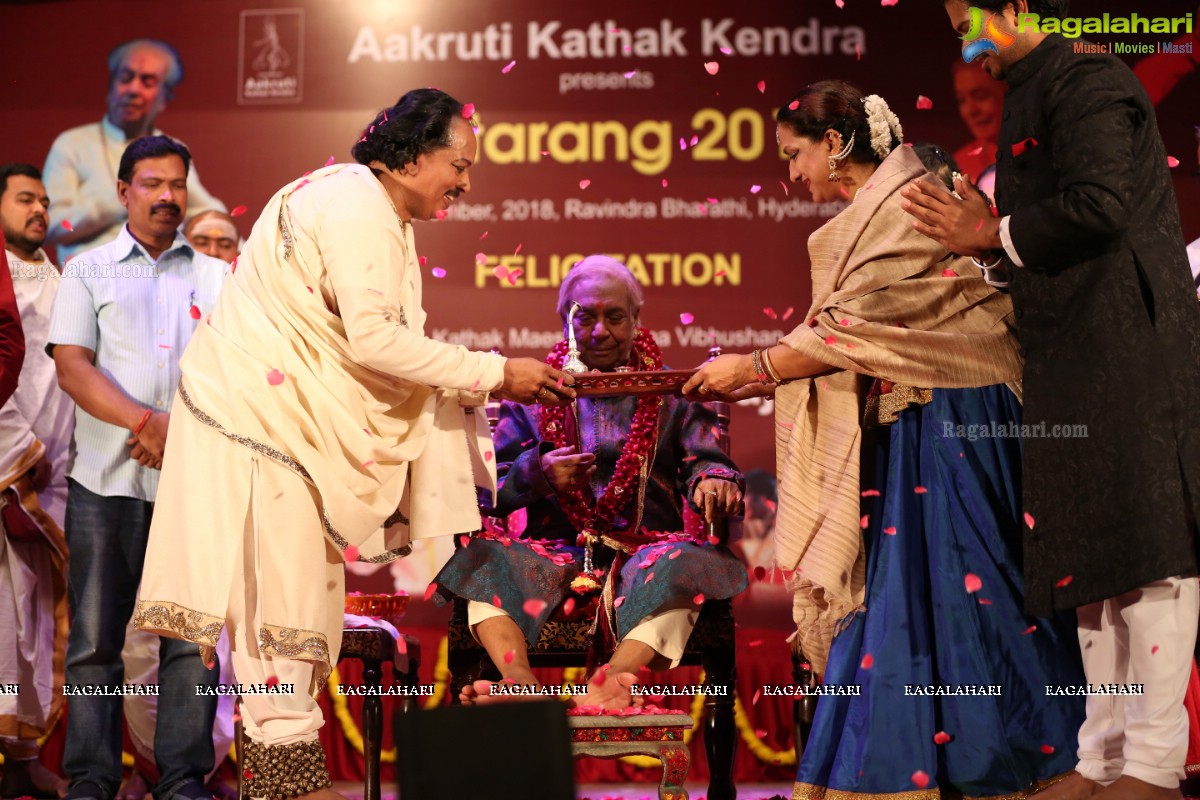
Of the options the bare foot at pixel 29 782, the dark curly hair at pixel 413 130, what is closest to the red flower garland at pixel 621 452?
the dark curly hair at pixel 413 130

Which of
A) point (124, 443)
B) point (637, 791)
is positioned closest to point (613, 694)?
point (637, 791)

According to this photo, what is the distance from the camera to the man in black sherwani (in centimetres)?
274

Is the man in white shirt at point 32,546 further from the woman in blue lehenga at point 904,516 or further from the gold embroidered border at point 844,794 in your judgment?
the gold embroidered border at point 844,794

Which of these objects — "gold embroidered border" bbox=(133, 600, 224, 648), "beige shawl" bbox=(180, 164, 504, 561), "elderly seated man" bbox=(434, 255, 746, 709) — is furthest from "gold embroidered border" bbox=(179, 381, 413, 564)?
"elderly seated man" bbox=(434, 255, 746, 709)

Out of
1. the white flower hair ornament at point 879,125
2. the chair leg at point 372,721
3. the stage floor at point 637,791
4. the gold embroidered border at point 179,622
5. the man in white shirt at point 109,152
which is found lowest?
the stage floor at point 637,791

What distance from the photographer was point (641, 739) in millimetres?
3160

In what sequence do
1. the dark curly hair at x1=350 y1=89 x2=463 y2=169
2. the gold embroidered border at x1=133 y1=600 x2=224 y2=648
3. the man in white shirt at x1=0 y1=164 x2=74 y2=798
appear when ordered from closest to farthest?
1. the gold embroidered border at x1=133 y1=600 x2=224 y2=648
2. the dark curly hair at x1=350 y1=89 x2=463 y2=169
3. the man in white shirt at x1=0 y1=164 x2=74 y2=798

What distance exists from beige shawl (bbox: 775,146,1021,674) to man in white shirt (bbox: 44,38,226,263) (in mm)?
3399

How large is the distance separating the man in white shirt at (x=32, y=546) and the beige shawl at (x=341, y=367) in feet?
5.38

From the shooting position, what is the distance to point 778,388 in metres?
3.46

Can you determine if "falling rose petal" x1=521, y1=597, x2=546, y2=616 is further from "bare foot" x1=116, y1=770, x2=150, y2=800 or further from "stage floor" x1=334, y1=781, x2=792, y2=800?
"bare foot" x1=116, y1=770, x2=150, y2=800

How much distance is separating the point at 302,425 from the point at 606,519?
1.14 m

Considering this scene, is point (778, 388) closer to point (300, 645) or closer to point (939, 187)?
point (939, 187)

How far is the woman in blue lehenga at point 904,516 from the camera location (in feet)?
9.81
